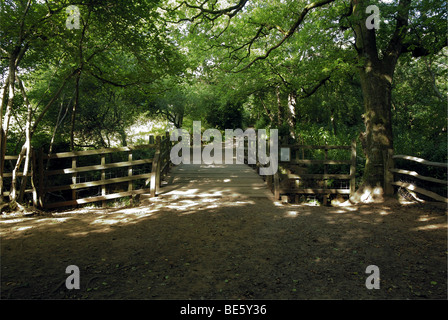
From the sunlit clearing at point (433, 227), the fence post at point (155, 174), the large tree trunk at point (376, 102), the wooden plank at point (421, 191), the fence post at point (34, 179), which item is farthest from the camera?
the fence post at point (155, 174)

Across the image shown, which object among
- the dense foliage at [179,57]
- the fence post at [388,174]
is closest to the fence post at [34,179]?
the dense foliage at [179,57]

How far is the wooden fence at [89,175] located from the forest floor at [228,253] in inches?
39.2

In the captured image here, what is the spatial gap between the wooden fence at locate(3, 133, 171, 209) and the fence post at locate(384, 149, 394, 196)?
627cm

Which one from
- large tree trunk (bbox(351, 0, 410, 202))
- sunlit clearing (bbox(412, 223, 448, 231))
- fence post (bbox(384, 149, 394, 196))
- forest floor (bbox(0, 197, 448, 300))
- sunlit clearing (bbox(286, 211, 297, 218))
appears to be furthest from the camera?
large tree trunk (bbox(351, 0, 410, 202))

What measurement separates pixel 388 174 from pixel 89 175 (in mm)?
10218

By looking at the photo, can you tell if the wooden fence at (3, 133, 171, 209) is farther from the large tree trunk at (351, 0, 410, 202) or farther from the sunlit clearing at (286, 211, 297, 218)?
the large tree trunk at (351, 0, 410, 202)

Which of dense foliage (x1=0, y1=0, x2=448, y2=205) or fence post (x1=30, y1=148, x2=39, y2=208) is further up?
dense foliage (x1=0, y1=0, x2=448, y2=205)

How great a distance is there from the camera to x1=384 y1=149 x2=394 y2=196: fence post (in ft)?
25.4

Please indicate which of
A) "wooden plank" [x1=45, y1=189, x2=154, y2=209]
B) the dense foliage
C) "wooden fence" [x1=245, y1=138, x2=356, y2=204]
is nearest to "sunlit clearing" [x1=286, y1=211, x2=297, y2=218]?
"wooden fence" [x1=245, y1=138, x2=356, y2=204]

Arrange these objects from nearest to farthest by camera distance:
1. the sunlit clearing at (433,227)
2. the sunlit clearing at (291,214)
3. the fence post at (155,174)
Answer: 1. the sunlit clearing at (433,227)
2. the sunlit clearing at (291,214)
3. the fence post at (155,174)

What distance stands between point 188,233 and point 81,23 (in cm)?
674

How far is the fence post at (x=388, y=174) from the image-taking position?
25.4 ft

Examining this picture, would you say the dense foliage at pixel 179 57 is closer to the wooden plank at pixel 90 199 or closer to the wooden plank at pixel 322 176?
the wooden plank at pixel 322 176
